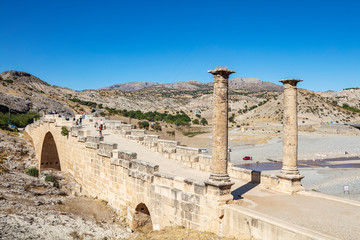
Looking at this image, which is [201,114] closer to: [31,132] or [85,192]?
[31,132]

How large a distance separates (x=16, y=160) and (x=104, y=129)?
741 cm

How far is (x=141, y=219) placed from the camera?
11.7 m

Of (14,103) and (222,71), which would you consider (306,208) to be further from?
(14,103)

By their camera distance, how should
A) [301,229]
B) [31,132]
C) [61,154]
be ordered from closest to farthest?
1. [301,229]
2. [61,154]
3. [31,132]

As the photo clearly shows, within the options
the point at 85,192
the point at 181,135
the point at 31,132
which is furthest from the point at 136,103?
the point at 85,192

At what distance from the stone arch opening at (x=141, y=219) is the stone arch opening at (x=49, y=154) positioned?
13.7 m

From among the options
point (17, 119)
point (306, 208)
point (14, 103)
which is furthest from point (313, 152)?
point (14, 103)

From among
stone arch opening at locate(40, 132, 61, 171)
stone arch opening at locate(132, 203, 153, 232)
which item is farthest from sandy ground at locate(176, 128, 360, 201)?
stone arch opening at locate(40, 132, 61, 171)

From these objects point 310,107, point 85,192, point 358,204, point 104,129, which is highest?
point 310,107

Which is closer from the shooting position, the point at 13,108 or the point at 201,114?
the point at 13,108

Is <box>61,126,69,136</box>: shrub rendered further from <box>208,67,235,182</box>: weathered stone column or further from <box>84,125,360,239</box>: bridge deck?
<box>208,67,235,182</box>: weathered stone column

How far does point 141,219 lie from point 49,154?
47.5ft

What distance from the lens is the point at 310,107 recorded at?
72.0m

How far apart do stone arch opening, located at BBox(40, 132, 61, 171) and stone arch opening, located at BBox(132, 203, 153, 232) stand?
1373 centimetres
